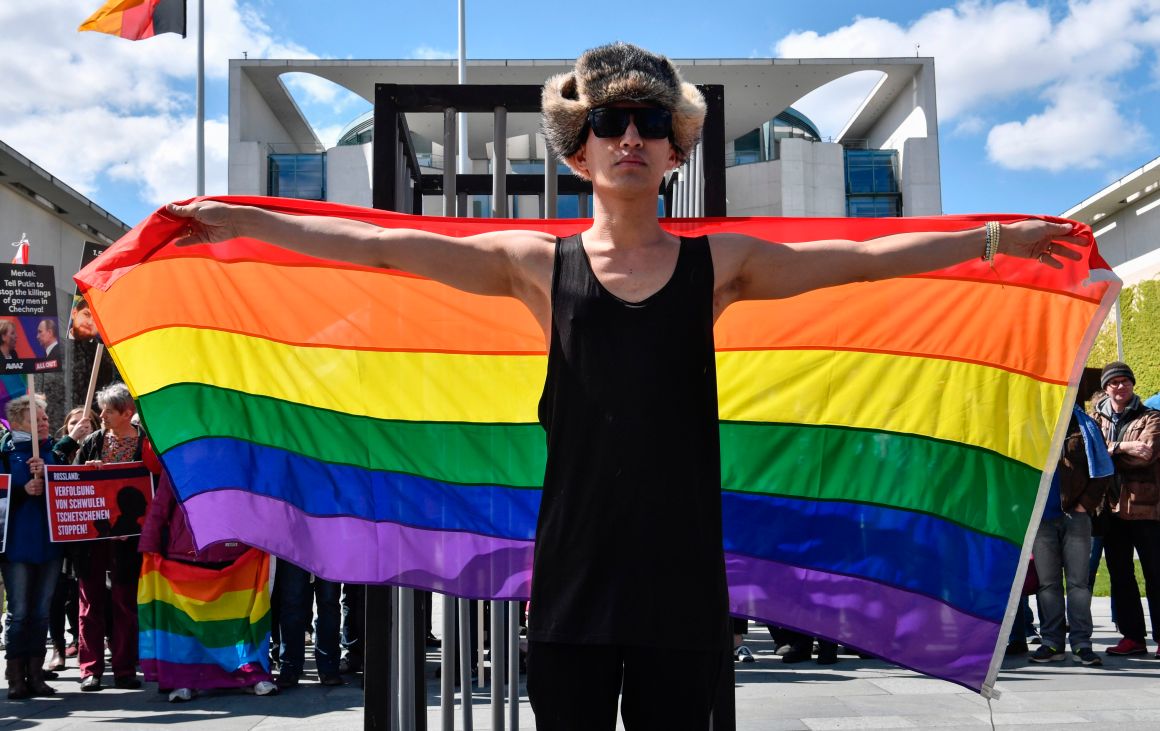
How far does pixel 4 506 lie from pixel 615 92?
6.54 metres

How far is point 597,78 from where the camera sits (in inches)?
102

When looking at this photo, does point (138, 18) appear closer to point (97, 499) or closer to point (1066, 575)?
point (97, 499)

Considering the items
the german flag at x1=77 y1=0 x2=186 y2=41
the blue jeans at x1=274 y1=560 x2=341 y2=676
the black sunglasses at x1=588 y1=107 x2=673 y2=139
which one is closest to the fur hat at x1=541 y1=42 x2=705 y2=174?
the black sunglasses at x1=588 y1=107 x2=673 y2=139

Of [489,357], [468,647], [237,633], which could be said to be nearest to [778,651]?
[237,633]

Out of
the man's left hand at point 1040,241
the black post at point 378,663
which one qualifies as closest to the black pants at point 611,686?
the man's left hand at point 1040,241

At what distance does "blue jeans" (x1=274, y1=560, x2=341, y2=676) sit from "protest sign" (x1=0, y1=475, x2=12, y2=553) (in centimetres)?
185

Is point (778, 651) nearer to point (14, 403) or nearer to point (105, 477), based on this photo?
point (105, 477)

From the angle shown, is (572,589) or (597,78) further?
(597,78)

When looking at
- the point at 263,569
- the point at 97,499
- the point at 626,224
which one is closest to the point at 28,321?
→ the point at 97,499

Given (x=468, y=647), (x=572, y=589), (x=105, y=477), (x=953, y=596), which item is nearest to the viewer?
(x=572, y=589)

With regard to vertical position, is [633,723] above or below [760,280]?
below

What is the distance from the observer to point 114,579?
7.75 m

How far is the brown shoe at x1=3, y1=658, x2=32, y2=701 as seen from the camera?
281 inches

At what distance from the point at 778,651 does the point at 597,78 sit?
6600 millimetres
